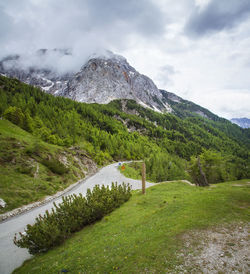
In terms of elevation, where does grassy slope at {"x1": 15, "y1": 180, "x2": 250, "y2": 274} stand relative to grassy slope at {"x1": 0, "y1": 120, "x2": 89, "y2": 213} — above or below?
below

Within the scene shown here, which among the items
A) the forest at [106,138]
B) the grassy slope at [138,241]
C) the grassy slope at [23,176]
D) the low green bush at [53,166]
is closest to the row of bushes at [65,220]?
the grassy slope at [138,241]

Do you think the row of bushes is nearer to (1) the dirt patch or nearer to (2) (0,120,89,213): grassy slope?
(2) (0,120,89,213): grassy slope

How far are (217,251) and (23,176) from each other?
25777 millimetres

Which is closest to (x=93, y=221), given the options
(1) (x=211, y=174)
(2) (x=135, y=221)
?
(2) (x=135, y=221)

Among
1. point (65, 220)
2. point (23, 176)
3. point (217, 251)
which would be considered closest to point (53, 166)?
point (23, 176)

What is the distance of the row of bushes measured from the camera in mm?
11031

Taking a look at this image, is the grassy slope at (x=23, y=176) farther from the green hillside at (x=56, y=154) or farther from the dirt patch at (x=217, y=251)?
the dirt patch at (x=217, y=251)

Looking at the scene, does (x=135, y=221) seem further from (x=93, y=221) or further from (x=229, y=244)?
(x=229, y=244)

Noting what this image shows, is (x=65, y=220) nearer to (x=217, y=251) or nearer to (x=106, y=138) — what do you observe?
(x=217, y=251)

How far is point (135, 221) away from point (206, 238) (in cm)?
619

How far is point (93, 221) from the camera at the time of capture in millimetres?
15328

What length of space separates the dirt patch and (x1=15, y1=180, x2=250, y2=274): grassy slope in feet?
1.74

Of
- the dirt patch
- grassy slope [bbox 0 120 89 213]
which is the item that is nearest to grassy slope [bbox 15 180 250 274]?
the dirt patch

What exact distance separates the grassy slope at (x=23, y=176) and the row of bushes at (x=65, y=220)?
23.2 ft
